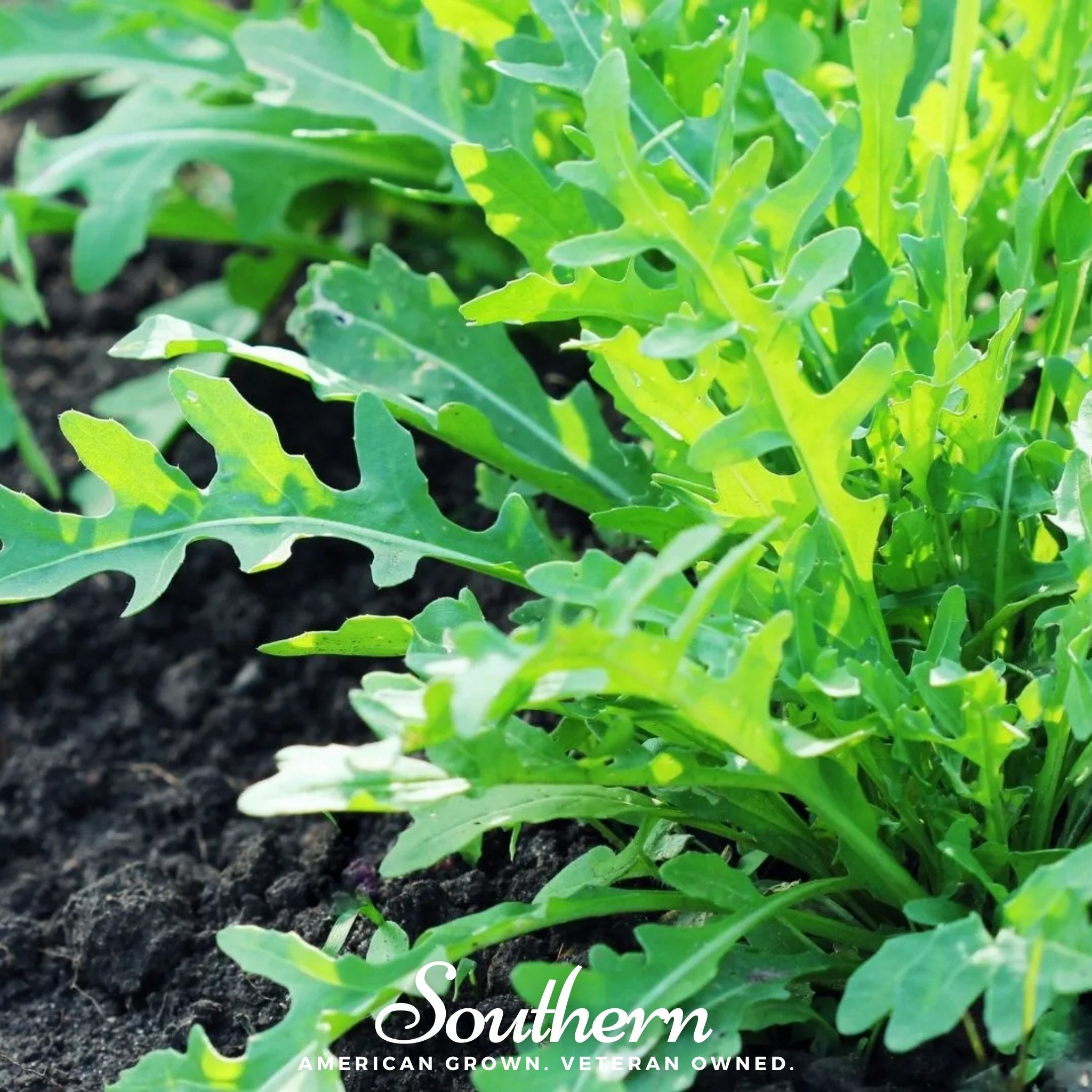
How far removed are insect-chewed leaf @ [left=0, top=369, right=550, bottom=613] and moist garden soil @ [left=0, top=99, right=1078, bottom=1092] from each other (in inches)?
15.4

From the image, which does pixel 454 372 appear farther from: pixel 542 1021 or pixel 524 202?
pixel 542 1021

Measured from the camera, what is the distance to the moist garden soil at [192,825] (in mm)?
1637

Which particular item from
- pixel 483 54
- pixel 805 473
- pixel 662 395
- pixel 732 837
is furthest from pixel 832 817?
pixel 483 54

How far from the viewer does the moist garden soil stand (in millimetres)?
1637

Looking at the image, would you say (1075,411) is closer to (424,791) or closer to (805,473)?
(805,473)

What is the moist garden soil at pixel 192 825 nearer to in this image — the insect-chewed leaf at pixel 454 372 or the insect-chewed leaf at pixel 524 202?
the insect-chewed leaf at pixel 454 372

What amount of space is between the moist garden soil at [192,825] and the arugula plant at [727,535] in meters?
0.17

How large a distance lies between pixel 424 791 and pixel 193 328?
652 mm

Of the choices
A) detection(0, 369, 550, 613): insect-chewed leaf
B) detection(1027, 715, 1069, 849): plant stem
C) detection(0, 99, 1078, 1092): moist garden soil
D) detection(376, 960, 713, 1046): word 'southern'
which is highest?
detection(0, 369, 550, 613): insect-chewed leaf

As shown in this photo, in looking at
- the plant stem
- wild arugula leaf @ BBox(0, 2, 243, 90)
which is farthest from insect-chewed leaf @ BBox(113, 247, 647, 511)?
wild arugula leaf @ BBox(0, 2, 243, 90)

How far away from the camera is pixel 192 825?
1992 millimetres

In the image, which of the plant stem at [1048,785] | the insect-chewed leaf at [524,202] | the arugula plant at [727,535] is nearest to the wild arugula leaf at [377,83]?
the arugula plant at [727,535]

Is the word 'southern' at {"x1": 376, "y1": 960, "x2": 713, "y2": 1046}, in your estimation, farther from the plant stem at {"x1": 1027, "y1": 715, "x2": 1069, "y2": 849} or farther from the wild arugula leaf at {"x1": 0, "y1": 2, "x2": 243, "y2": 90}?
the wild arugula leaf at {"x1": 0, "y1": 2, "x2": 243, "y2": 90}

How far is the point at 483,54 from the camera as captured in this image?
2.08 m
